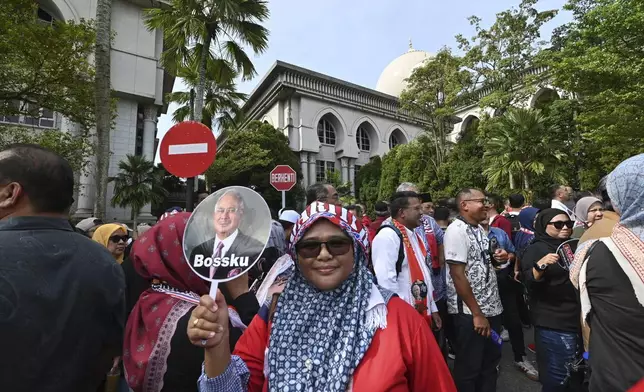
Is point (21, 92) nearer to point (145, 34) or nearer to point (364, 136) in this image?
point (145, 34)

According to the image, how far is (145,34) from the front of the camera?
19719 mm

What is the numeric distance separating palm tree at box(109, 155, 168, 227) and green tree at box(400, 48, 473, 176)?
52.2 feet

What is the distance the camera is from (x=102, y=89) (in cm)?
804

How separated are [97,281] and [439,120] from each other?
910 inches

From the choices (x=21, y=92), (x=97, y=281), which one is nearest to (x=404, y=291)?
(x=97, y=281)

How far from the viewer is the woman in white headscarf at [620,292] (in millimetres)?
1424

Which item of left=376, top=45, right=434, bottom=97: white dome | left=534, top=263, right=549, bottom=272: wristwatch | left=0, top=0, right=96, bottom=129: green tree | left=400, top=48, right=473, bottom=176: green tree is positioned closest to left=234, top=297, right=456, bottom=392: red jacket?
left=534, top=263, right=549, bottom=272: wristwatch

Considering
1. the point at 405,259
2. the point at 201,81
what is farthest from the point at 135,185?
the point at 405,259

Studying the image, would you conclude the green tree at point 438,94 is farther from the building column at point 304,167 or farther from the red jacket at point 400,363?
the red jacket at point 400,363

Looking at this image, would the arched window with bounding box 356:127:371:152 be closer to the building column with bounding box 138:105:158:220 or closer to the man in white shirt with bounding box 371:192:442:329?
the building column with bounding box 138:105:158:220

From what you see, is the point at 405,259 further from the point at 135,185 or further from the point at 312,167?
the point at 312,167

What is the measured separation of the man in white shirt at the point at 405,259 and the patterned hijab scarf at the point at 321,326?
1444 millimetres

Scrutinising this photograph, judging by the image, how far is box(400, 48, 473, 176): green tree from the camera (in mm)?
19922

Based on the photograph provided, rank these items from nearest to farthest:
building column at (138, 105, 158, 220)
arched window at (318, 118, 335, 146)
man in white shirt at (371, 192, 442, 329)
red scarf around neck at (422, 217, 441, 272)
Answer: man in white shirt at (371, 192, 442, 329) → red scarf around neck at (422, 217, 441, 272) → building column at (138, 105, 158, 220) → arched window at (318, 118, 335, 146)
